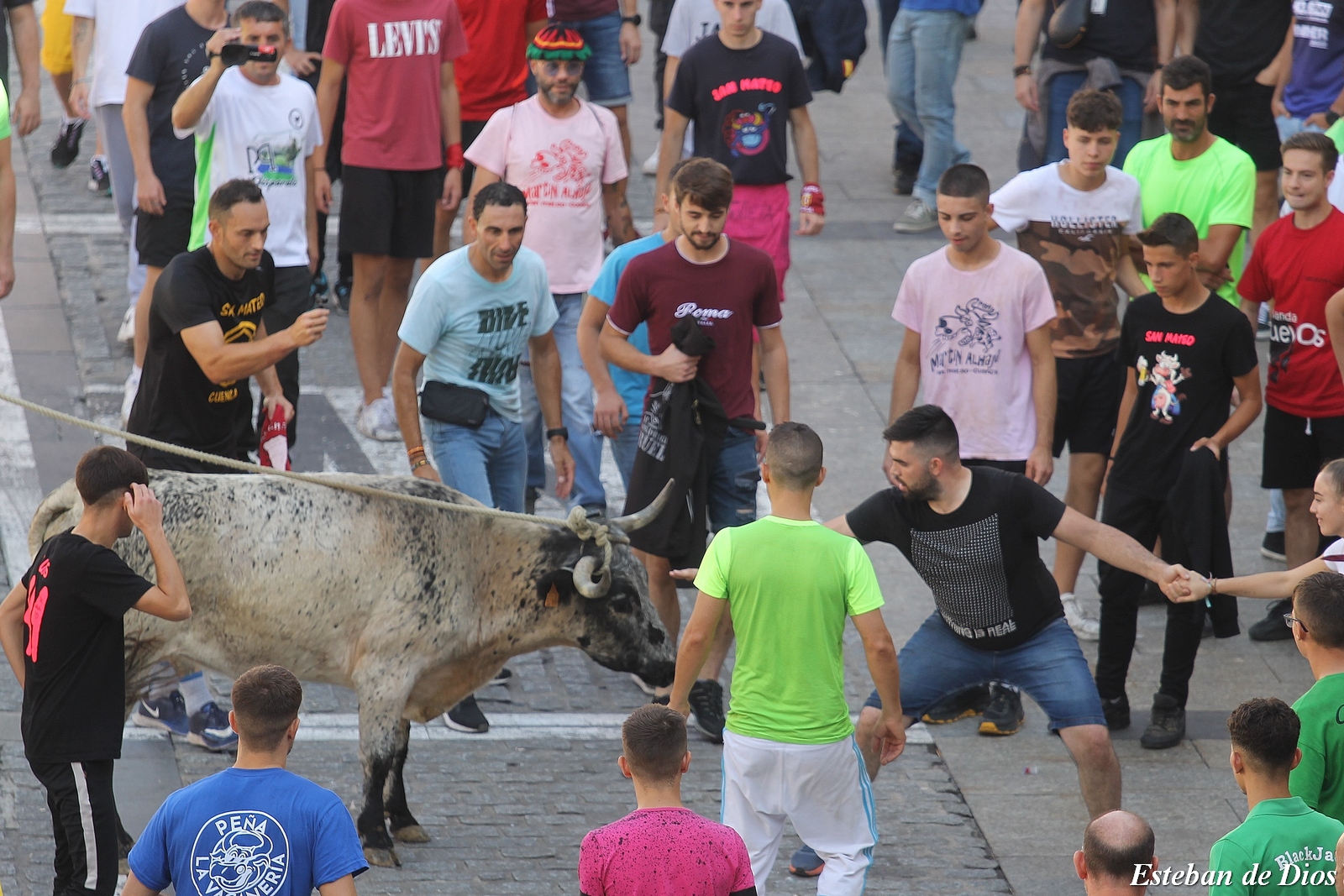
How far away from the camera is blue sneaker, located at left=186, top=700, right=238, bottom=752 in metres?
6.95

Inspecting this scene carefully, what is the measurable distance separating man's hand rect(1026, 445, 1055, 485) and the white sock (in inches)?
150

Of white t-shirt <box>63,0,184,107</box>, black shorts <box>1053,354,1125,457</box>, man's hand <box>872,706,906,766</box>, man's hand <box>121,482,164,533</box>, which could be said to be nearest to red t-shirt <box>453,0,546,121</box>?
white t-shirt <box>63,0,184,107</box>

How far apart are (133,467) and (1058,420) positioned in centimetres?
469

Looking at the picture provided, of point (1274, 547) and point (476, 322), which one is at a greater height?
point (476, 322)

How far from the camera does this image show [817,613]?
550cm

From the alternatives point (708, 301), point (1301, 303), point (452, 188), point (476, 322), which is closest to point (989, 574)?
point (708, 301)

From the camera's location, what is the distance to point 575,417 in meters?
8.92

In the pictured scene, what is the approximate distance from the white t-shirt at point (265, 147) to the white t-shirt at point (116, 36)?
57.1 inches

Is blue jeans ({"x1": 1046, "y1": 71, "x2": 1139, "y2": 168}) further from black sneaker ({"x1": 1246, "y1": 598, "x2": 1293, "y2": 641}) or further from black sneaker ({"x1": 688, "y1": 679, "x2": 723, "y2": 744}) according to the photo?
black sneaker ({"x1": 688, "y1": 679, "x2": 723, "y2": 744})

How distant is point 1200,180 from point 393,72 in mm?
4571

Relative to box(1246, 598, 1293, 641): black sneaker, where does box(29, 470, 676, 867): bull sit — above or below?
above

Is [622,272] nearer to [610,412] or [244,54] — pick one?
[610,412]

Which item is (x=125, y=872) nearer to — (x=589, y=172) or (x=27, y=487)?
(x=27, y=487)

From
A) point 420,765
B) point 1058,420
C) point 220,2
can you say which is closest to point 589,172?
point 220,2
